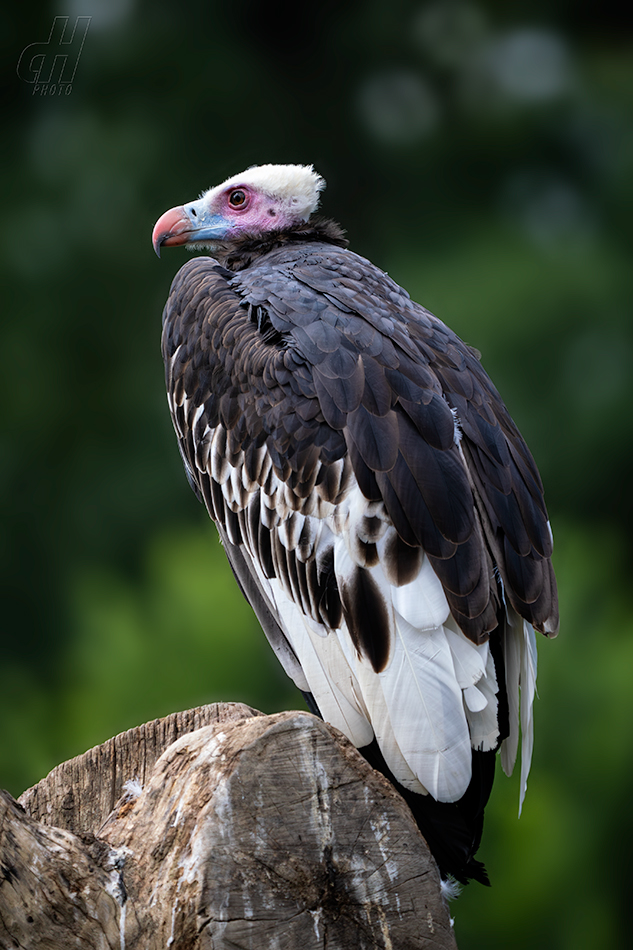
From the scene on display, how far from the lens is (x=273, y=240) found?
12.2 feet

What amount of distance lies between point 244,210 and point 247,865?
2720 mm

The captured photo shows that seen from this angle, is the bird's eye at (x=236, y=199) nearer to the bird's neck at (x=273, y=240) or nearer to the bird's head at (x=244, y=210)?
the bird's head at (x=244, y=210)

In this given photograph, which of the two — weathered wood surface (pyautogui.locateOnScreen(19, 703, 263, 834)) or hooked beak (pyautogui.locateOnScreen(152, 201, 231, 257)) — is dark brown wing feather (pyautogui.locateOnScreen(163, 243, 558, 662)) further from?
hooked beak (pyautogui.locateOnScreen(152, 201, 231, 257))

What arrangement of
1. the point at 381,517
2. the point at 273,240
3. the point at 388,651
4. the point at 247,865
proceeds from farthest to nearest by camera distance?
the point at 273,240 → the point at 381,517 → the point at 388,651 → the point at 247,865

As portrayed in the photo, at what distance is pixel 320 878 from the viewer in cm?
169

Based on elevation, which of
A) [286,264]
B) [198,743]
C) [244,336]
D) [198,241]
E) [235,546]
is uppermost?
[198,241]

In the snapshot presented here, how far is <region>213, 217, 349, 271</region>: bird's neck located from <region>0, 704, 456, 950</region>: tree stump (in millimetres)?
2294

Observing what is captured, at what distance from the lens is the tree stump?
1.62m

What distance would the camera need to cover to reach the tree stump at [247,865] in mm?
1622

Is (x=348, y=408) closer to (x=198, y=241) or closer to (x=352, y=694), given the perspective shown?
(x=352, y=694)

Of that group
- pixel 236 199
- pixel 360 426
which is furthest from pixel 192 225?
pixel 360 426

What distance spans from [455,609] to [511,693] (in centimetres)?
38

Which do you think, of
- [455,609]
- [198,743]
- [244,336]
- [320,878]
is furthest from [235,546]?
[320,878]

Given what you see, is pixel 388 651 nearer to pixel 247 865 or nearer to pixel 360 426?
pixel 360 426
